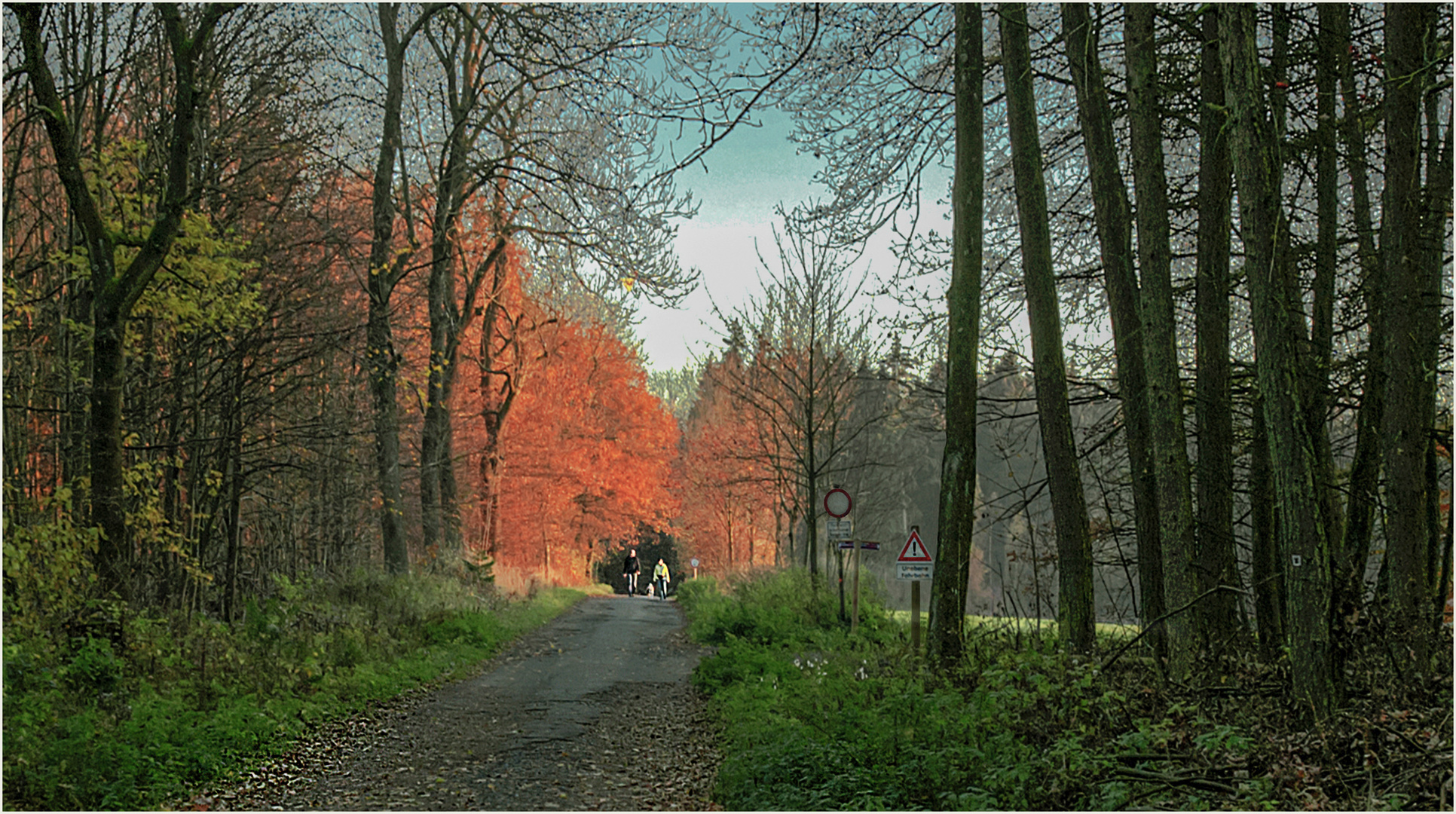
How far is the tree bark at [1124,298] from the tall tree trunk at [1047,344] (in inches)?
20.6

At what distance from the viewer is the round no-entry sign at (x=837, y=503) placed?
14820 mm

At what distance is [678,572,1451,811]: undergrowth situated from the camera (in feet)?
16.7

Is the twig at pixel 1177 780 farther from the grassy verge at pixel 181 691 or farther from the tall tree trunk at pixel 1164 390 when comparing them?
the grassy verge at pixel 181 691

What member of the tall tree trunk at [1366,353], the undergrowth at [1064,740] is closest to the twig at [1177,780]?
the undergrowth at [1064,740]

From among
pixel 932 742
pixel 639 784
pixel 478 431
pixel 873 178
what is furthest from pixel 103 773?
pixel 478 431

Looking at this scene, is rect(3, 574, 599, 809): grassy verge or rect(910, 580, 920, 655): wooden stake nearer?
rect(3, 574, 599, 809): grassy verge

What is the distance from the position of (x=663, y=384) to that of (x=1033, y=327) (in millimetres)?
74253

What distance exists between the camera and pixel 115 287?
9484 millimetres

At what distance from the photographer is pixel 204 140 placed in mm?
10867

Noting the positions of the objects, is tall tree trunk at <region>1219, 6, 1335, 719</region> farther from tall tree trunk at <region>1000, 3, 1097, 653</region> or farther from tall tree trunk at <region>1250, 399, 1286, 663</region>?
tall tree trunk at <region>1000, 3, 1097, 653</region>

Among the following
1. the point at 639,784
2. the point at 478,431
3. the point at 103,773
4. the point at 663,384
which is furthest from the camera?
the point at 663,384

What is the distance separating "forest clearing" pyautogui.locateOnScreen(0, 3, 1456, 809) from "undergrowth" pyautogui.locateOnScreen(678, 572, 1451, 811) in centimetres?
4

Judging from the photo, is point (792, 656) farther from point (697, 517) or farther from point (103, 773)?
point (697, 517)

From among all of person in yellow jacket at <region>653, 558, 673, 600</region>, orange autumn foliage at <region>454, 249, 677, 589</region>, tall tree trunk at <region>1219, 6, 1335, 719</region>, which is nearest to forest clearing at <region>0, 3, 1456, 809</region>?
tall tree trunk at <region>1219, 6, 1335, 719</region>
